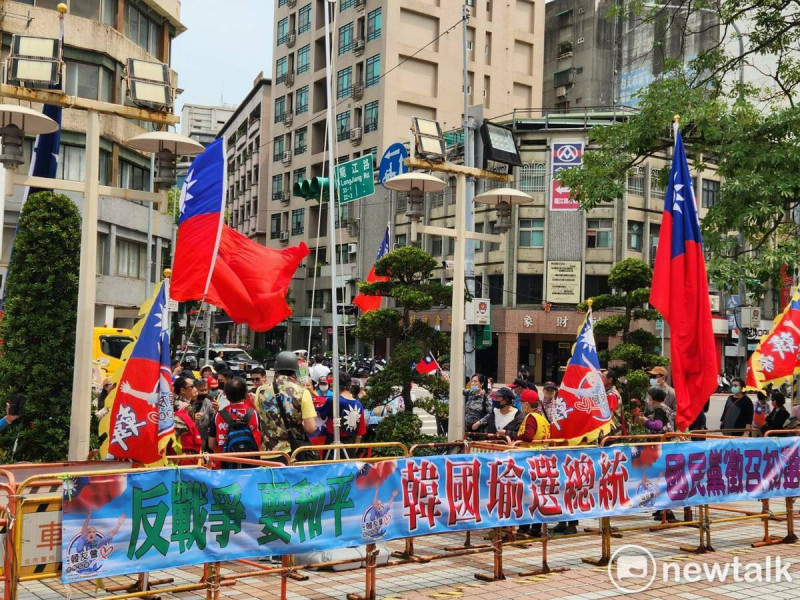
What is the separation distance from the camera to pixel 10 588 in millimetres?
5414

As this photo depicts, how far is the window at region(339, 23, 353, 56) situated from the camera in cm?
5569

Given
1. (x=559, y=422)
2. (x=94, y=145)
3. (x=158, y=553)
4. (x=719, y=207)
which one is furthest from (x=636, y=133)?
(x=158, y=553)

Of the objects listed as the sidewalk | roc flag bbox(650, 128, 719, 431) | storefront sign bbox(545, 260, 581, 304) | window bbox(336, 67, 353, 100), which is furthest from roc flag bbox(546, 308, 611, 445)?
window bbox(336, 67, 353, 100)

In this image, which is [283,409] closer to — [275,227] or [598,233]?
[598,233]

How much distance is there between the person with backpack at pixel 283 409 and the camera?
856 centimetres

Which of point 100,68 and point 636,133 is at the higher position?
point 100,68

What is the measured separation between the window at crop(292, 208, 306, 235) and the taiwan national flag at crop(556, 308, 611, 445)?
52688 millimetres

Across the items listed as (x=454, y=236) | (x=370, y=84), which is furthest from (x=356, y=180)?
(x=370, y=84)

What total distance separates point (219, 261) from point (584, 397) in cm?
493

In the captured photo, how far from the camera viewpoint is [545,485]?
794 centimetres

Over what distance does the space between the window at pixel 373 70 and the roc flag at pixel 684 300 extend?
44.1 metres

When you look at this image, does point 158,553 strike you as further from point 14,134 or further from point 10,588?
point 14,134

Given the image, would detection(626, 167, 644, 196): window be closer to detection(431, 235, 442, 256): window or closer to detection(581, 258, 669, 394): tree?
detection(431, 235, 442, 256): window

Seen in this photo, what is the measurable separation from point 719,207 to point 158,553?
1039cm
